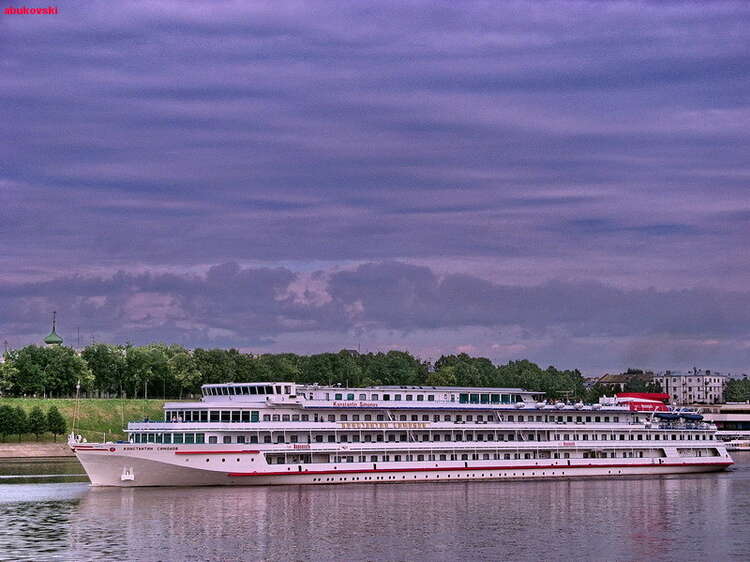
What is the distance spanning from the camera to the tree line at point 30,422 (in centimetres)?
13788

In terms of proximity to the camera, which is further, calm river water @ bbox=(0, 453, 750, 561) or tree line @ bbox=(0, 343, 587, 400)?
tree line @ bbox=(0, 343, 587, 400)

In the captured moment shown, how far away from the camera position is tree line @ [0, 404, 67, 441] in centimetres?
13788

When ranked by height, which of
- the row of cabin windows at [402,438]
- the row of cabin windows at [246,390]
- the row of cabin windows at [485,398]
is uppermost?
the row of cabin windows at [246,390]

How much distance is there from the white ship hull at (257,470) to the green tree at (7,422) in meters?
58.0

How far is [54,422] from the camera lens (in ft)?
462

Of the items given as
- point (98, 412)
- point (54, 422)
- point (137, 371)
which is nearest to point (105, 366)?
point (137, 371)

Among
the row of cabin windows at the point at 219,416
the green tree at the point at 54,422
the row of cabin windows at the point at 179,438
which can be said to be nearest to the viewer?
the row of cabin windows at the point at 179,438

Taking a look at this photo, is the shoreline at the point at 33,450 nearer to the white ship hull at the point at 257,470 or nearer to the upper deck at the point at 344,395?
the upper deck at the point at 344,395

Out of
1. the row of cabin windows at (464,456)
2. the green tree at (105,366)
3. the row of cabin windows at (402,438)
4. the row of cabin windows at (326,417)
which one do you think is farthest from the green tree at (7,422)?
the row of cabin windows at (464,456)

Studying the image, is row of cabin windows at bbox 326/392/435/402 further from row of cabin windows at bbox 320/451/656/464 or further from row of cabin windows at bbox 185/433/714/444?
row of cabin windows at bbox 320/451/656/464

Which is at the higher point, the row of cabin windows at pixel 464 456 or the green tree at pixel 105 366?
the green tree at pixel 105 366

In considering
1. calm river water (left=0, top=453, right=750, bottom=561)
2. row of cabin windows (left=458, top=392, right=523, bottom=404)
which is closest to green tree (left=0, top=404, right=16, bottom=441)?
calm river water (left=0, top=453, right=750, bottom=561)

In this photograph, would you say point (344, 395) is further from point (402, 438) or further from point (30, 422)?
point (30, 422)

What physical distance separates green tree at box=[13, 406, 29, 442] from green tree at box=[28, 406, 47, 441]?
0.55m
